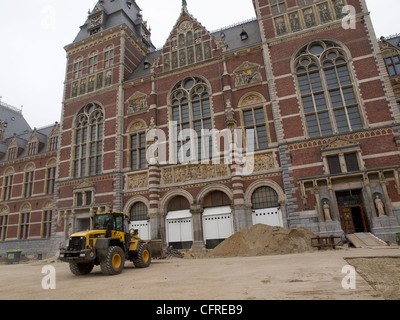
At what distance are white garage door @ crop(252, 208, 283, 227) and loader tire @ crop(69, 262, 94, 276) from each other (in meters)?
11.7

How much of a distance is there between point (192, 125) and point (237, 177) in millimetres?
6461

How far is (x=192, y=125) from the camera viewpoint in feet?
74.4

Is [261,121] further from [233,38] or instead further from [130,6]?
[130,6]

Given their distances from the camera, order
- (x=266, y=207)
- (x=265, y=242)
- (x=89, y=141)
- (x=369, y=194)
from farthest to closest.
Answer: (x=89, y=141), (x=266, y=207), (x=369, y=194), (x=265, y=242)

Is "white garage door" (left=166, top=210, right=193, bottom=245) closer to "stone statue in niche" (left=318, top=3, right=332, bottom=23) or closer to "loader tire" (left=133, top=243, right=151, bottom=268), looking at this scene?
"loader tire" (left=133, top=243, right=151, bottom=268)

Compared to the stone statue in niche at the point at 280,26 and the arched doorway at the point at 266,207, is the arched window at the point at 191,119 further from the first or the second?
the stone statue in niche at the point at 280,26

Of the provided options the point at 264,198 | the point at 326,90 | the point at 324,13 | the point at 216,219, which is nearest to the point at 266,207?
the point at 264,198

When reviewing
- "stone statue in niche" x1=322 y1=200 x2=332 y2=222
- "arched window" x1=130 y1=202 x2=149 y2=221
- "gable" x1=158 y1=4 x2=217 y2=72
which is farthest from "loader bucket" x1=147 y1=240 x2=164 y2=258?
"gable" x1=158 y1=4 x2=217 y2=72

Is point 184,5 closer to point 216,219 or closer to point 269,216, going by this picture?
point 216,219

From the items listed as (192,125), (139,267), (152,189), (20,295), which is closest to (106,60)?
(192,125)

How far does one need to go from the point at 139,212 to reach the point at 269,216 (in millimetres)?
10889

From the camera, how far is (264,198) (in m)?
19.2

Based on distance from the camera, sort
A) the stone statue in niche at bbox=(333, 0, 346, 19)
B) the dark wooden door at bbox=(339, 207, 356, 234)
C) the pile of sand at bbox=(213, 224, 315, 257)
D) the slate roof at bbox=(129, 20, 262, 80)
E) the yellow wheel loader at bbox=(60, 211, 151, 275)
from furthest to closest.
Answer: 1. the slate roof at bbox=(129, 20, 262, 80)
2. the stone statue in niche at bbox=(333, 0, 346, 19)
3. the dark wooden door at bbox=(339, 207, 356, 234)
4. the pile of sand at bbox=(213, 224, 315, 257)
5. the yellow wheel loader at bbox=(60, 211, 151, 275)

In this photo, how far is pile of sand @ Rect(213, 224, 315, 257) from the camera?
14.8 m
